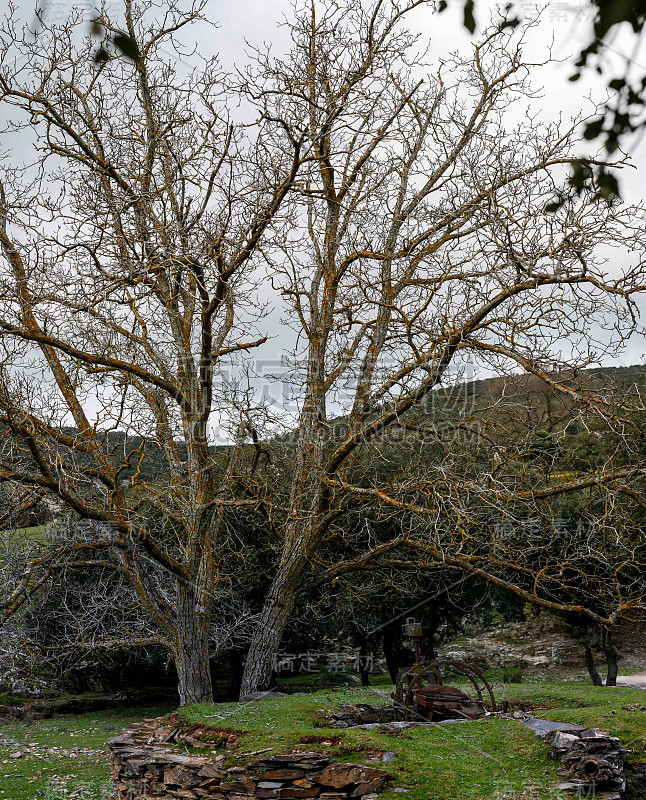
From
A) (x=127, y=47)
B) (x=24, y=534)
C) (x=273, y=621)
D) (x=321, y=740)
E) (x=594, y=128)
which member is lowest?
(x=321, y=740)

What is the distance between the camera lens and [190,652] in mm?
9016

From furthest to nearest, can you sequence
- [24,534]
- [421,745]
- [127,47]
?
[24,534] → [421,745] → [127,47]

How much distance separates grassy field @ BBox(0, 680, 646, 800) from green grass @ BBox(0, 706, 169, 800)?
29mm

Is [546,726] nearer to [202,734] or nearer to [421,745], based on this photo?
[421,745]

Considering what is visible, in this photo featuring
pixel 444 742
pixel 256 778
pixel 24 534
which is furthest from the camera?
pixel 24 534

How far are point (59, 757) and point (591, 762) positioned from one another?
30.9ft

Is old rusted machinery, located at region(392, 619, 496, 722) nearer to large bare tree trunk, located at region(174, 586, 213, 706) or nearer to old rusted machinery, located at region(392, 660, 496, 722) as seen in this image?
old rusted machinery, located at region(392, 660, 496, 722)

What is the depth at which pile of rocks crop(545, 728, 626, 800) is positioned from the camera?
18.0ft

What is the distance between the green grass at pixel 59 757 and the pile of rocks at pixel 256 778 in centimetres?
251

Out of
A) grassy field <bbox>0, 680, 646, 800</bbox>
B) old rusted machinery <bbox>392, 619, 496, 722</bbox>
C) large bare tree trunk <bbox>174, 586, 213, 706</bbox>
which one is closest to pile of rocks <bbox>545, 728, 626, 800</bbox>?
grassy field <bbox>0, 680, 646, 800</bbox>

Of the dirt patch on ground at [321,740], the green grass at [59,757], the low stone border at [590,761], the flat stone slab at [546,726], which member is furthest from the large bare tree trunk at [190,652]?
the low stone border at [590,761]

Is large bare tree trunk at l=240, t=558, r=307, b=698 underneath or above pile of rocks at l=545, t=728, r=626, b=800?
above

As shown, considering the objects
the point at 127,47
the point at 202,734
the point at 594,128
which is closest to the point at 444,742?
the point at 202,734

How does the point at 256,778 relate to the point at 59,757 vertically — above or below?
above
